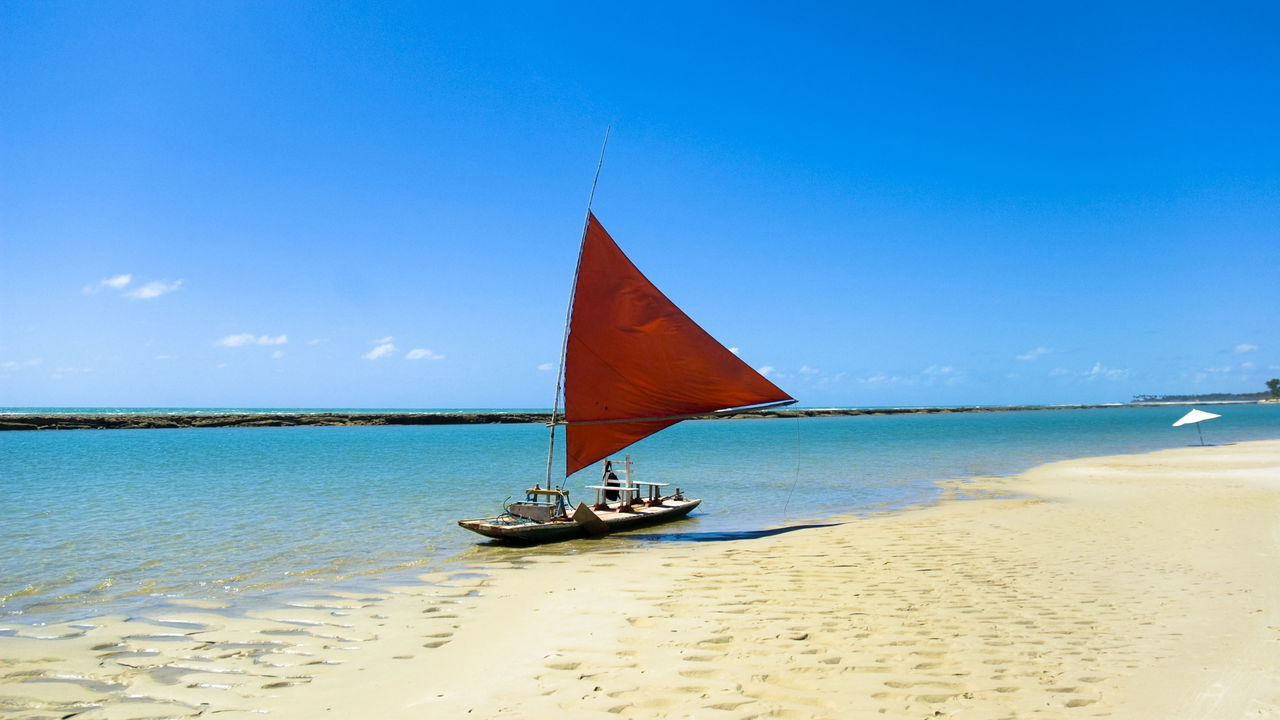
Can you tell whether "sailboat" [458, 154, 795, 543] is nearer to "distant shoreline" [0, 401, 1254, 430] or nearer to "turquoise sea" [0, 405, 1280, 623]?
"turquoise sea" [0, 405, 1280, 623]

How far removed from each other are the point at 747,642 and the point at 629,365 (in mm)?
10489

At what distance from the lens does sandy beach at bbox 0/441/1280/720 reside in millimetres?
5852

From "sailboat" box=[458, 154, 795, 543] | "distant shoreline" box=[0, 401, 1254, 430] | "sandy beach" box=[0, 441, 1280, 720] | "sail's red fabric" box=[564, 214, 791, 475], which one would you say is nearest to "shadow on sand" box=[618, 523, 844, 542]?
"sailboat" box=[458, 154, 795, 543]

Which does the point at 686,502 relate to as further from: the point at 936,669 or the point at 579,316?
the point at 936,669

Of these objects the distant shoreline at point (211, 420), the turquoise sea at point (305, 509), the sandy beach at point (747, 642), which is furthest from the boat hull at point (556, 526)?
the distant shoreline at point (211, 420)

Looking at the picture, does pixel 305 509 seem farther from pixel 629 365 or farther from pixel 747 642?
pixel 747 642

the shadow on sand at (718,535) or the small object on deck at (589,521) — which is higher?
the small object on deck at (589,521)

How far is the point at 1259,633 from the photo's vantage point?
7117 mm

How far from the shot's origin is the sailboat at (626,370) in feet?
56.0

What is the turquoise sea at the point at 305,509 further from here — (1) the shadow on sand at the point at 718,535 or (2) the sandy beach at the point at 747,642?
(2) the sandy beach at the point at 747,642

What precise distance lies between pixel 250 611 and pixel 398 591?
2025 mm

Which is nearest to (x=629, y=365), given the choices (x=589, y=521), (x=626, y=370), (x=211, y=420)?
(x=626, y=370)

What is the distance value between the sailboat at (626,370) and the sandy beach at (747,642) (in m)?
4.33

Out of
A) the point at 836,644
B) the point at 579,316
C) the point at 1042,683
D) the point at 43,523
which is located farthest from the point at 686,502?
the point at 43,523
